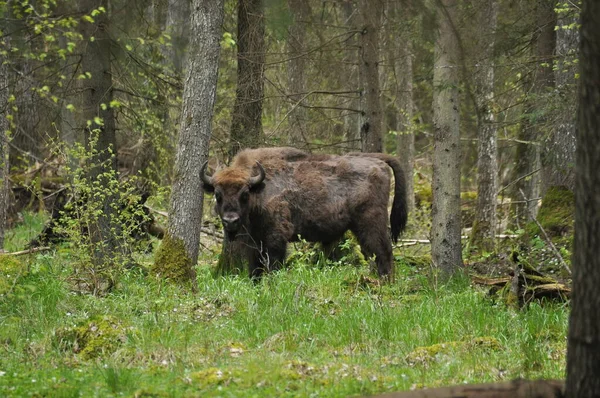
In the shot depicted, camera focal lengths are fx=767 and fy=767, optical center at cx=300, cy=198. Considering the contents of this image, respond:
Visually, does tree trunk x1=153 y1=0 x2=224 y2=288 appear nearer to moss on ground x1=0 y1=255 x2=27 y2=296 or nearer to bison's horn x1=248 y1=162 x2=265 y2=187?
bison's horn x1=248 y1=162 x2=265 y2=187

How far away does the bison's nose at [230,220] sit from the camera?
1209 cm

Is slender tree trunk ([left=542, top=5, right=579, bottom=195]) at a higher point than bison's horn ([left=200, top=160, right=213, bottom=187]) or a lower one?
higher

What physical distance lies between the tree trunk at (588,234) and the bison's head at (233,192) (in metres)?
7.89

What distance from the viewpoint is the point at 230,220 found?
12094 millimetres

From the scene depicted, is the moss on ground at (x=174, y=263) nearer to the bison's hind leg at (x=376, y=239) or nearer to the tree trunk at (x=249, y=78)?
the bison's hind leg at (x=376, y=239)

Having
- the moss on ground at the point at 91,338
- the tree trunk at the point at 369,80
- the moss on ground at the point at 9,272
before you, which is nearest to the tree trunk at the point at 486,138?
the tree trunk at the point at 369,80

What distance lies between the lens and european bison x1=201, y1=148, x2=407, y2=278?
507 inches

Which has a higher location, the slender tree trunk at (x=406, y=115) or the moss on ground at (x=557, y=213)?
the slender tree trunk at (x=406, y=115)

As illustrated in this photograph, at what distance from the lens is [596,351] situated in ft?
14.9

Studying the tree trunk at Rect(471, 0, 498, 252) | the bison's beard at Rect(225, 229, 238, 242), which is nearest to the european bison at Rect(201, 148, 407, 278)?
the bison's beard at Rect(225, 229, 238, 242)

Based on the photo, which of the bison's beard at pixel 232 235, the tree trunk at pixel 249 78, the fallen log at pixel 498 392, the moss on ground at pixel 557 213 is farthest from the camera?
the tree trunk at pixel 249 78

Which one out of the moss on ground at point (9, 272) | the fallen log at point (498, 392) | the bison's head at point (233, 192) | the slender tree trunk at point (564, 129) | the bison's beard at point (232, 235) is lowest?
the moss on ground at point (9, 272)

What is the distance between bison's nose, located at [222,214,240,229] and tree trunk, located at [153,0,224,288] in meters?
0.91

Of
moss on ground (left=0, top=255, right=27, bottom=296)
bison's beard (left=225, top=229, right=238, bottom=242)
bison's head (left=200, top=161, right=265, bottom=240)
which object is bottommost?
moss on ground (left=0, top=255, right=27, bottom=296)
